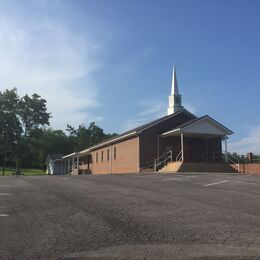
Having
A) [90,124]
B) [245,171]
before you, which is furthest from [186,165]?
[90,124]

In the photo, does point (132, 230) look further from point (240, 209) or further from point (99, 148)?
point (99, 148)

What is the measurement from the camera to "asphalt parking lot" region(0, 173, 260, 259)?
6.39 meters

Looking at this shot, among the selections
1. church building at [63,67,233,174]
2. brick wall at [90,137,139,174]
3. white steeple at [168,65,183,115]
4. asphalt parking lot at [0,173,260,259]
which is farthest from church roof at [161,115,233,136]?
asphalt parking lot at [0,173,260,259]

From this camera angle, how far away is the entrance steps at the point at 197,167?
3133 cm

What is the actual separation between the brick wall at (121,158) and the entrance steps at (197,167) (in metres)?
3.79

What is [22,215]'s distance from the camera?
9211 millimetres

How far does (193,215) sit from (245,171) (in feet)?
76.4

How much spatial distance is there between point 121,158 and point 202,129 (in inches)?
367

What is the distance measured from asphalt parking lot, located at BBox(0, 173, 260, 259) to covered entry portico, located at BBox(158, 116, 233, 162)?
21.9 metres

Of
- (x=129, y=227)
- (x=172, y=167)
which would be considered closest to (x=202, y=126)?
(x=172, y=167)

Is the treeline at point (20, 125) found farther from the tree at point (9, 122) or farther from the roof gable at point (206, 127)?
the roof gable at point (206, 127)

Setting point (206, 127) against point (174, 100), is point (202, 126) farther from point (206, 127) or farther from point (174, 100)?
point (174, 100)

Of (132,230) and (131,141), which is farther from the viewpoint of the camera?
(131,141)

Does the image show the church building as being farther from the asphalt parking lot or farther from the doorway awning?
the asphalt parking lot
